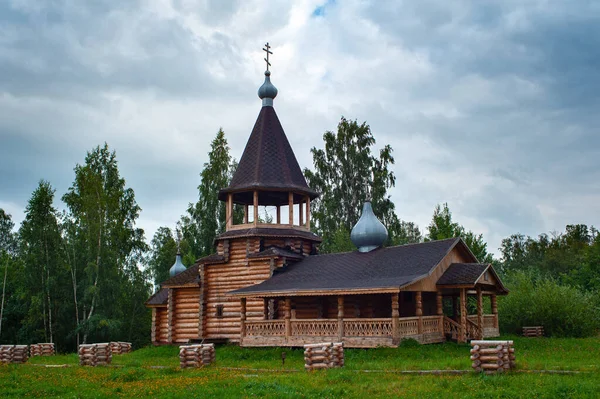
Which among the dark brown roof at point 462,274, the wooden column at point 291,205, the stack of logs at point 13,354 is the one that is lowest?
the stack of logs at point 13,354

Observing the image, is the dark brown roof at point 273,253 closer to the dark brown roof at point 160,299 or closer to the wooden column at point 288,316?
the wooden column at point 288,316

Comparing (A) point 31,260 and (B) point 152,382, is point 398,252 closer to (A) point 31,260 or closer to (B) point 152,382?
(B) point 152,382

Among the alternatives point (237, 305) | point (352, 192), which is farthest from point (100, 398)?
point (352, 192)

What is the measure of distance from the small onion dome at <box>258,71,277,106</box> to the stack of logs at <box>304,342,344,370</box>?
54.1ft

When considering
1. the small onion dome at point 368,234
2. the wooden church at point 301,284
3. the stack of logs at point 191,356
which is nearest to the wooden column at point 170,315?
the wooden church at point 301,284

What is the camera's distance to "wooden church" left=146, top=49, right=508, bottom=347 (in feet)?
71.7

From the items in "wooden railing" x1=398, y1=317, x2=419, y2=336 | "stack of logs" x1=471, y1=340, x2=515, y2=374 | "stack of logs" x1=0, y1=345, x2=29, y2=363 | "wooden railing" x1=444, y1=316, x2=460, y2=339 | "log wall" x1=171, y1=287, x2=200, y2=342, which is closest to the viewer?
"stack of logs" x1=471, y1=340, x2=515, y2=374

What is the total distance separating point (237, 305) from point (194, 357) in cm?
756

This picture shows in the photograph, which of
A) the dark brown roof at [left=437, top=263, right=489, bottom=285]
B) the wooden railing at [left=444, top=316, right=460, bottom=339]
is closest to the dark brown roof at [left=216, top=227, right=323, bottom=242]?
the dark brown roof at [left=437, top=263, right=489, bottom=285]

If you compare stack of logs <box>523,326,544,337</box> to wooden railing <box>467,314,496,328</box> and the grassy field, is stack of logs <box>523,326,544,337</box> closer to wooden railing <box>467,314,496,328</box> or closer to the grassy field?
wooden railing <box>467,314,496,328</box>

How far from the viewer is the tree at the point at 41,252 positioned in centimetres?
3538

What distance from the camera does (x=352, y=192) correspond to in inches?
1702

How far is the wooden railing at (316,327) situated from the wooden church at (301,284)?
1.5 inches

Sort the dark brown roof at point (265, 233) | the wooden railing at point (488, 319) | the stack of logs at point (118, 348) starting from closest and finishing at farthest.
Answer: the wooden railing at point (488, 319) < the dark brown roof at point (265, 233) < the stack of logs at point (118, 348)
